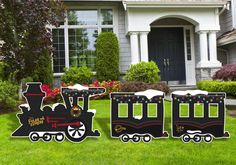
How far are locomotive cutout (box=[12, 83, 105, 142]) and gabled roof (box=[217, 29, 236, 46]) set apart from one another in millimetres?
9116

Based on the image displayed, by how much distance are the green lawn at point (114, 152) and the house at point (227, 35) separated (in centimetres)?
879

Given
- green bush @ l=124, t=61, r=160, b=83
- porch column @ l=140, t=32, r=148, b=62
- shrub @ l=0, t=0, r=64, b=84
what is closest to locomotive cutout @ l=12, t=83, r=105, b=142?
shrub @ l=0, t=0, r=64, b=84

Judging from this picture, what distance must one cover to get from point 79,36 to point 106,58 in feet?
5.37

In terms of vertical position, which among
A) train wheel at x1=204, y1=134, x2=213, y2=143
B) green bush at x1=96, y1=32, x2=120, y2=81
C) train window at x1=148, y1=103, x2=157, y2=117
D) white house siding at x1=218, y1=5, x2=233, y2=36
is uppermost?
white house siding at x1=218, y1=5, x2=233, y2=36

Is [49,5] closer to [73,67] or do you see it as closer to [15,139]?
[73,67]

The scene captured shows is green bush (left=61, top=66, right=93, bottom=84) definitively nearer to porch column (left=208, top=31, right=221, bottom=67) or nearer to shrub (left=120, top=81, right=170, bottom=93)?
shrub (left=120, top=81, right=170, bottom=93)

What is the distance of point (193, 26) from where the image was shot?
14.5 metres

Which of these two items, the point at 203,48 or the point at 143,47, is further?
the point at 203,48

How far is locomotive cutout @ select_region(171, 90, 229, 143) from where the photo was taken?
17.4 ft

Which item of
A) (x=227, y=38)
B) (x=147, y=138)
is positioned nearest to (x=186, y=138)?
(x=147, y=138)

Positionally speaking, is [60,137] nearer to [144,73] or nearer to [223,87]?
[223,87]

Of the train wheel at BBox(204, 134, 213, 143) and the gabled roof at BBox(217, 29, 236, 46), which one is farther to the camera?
the gabled roof at BBox(217, 29, 236, 46)

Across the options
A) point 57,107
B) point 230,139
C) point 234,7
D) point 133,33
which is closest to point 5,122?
point 57,107

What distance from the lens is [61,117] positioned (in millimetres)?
5387
